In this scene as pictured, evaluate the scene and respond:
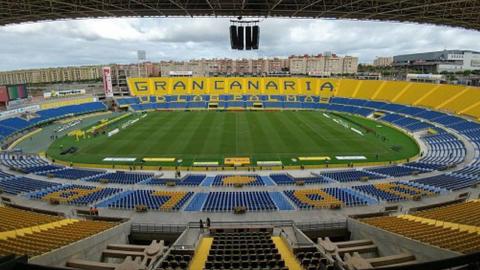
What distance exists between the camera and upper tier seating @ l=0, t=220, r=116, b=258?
352 inches

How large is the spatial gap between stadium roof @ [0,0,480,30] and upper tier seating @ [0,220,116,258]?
13.6 meters

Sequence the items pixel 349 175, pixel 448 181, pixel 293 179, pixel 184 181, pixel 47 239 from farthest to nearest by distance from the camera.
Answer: pixel 349 175
pixel 293 179
pixel 184 181
pixel 448 181
pixel 47 239

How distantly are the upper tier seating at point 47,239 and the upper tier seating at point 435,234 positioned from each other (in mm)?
12034

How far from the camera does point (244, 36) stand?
2134cm

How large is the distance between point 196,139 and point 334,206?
2611cm

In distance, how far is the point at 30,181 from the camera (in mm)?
24094

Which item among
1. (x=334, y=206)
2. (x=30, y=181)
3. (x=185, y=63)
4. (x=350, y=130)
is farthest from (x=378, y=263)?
(x=185, y=63)

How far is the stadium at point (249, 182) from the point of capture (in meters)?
10.1

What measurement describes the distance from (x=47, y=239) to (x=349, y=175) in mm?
22590

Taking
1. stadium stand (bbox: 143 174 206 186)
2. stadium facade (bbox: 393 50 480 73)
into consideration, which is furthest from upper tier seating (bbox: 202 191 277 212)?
stadium facade (bbox: 393 50 480 73)

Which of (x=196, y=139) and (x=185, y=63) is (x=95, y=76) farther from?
(x=196, y=139)

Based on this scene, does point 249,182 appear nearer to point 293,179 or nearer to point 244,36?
point 293,179

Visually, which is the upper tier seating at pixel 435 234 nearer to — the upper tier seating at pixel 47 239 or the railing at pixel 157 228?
the railing at pixel 157 228

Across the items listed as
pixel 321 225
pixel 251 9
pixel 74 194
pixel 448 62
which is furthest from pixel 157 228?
pixel 448 62
